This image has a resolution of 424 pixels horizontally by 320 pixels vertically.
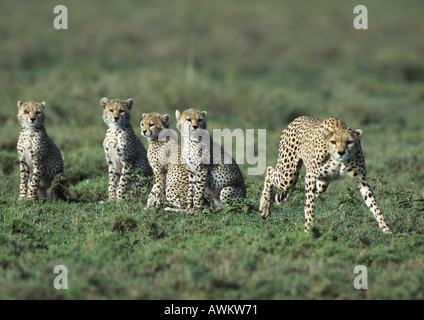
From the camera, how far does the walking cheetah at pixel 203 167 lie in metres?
6.98

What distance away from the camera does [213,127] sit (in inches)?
465

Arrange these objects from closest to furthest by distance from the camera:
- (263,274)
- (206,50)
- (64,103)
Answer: (263,274)
(64,103)
(206,50)

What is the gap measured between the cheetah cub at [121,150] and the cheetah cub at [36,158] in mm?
683

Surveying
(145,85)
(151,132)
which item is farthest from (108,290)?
(145,85)

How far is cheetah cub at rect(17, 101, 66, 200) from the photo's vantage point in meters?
7.26

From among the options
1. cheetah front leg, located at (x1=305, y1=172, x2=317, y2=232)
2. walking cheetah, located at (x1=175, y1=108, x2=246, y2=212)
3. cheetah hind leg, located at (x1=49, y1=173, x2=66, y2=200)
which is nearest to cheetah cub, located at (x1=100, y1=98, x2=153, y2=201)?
cheetah hind leg, located at (x1=49, y1=173, x2=66, y2=200)

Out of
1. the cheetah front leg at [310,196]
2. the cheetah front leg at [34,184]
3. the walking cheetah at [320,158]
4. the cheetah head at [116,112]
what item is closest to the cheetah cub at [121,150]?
the cheetah head at [116,112]

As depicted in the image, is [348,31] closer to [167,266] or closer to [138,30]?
[138,30]

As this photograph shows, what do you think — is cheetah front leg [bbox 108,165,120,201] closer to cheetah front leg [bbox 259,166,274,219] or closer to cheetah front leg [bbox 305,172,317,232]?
cheetah front leg [bbox 259,166,274,219]

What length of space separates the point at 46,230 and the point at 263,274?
250 cm

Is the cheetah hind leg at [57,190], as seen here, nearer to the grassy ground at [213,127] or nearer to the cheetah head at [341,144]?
the grassy ground at [213,127]

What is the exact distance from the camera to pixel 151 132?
24.3 feet

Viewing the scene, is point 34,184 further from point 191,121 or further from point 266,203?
point 266,203

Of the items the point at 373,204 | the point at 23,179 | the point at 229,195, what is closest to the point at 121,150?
the point at 23,179
